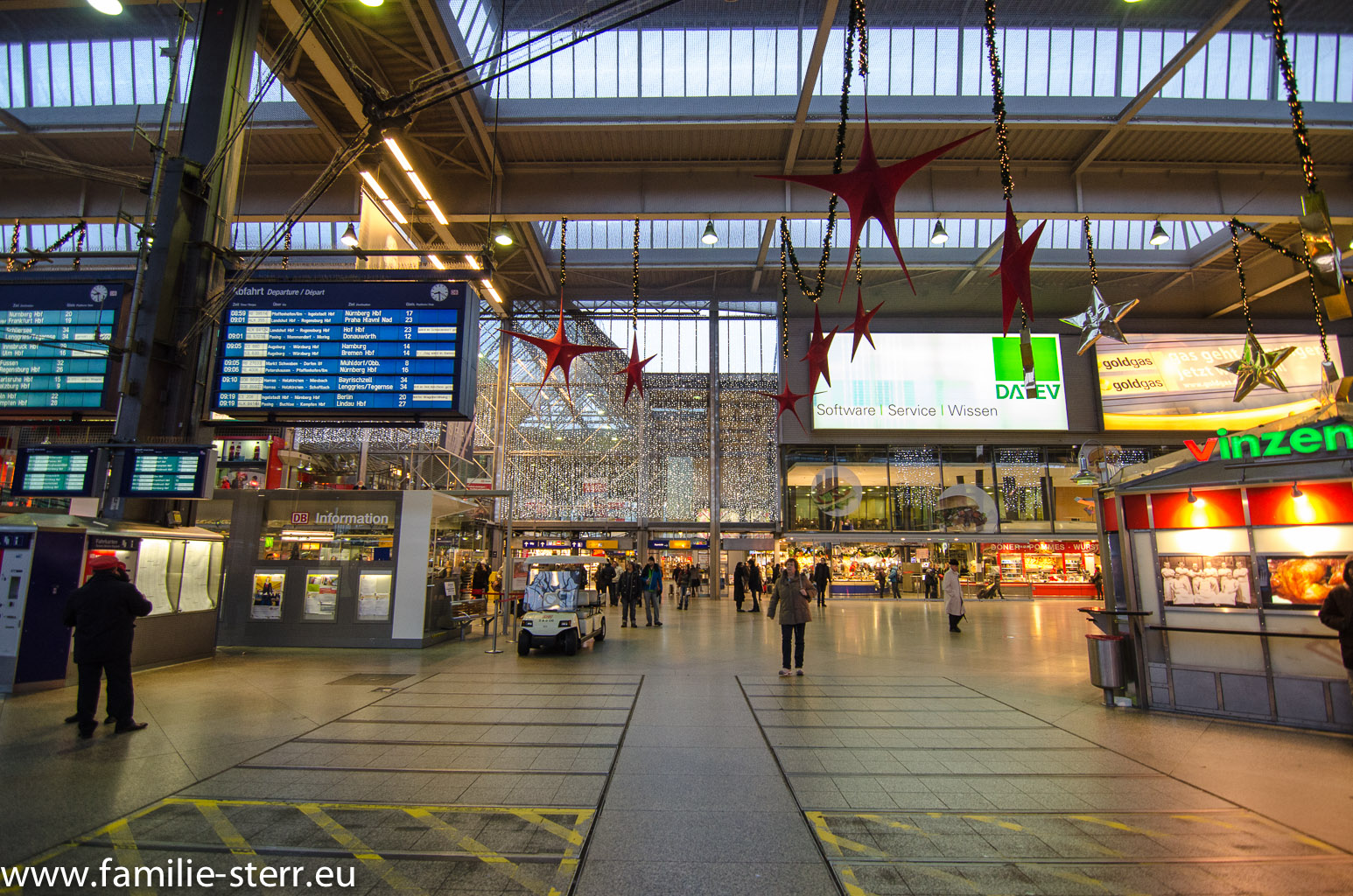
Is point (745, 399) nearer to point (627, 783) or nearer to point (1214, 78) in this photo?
point (1214, 78)

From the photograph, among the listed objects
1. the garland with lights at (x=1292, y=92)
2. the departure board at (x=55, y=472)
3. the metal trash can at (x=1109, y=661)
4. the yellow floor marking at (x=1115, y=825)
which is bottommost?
the yellow floor marking at (x=1115, y=825)

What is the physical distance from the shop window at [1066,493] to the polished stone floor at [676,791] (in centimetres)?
2690

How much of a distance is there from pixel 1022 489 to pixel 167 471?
34.2 metres

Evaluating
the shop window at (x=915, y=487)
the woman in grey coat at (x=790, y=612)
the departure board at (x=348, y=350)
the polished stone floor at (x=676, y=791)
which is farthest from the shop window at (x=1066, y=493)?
the departure board at (x=348, y=350)

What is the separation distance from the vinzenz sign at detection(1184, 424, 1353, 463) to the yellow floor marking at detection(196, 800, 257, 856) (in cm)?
874

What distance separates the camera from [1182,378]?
105ft

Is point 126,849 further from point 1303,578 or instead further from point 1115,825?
point 1303,578

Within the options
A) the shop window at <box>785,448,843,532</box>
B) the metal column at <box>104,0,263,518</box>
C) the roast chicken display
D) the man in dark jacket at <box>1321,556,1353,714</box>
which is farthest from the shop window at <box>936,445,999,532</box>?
the metal column at <box>104,0,263,518</box>

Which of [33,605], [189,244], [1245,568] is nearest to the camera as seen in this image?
[1245,568]

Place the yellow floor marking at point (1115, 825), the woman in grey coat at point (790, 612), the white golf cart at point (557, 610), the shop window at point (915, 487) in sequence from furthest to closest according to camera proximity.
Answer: the shop window at point (915, 487) < the white golf cart at point (557, 610) < the woman in grey coat at point (790, 612) < the yellow floor marking at point (1115, 825)

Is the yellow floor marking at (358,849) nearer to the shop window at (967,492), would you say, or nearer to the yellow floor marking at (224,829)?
the yellow floor marking at (224,829)

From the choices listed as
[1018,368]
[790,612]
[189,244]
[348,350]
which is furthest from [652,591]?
[1018,368]

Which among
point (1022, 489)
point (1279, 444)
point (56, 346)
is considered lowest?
point (1279, 444)

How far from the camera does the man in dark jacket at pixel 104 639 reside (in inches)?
244
